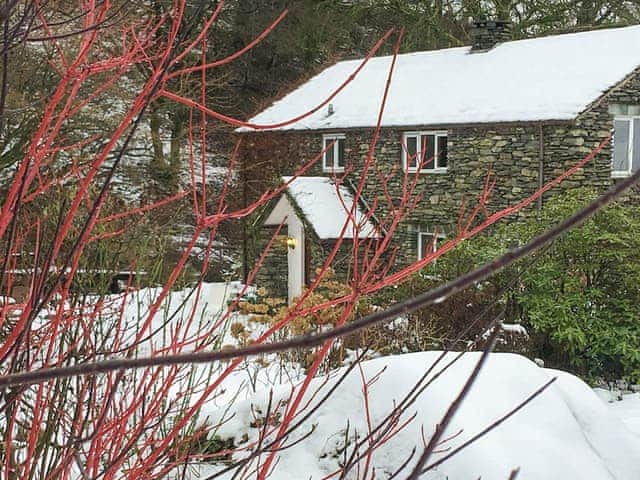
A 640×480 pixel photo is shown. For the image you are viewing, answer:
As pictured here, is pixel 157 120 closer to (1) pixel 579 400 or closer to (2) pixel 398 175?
(2) pixel 398 175

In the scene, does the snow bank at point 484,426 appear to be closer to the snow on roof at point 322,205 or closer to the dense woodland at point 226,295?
the dense woodland at point 226,295

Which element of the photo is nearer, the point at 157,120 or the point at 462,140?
the point at 462,140

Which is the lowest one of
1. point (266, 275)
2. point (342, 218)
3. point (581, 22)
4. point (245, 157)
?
point (266, 275)

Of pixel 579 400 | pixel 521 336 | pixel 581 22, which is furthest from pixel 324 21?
pixel 579 400

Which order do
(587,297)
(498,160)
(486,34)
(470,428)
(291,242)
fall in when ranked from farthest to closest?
1. (486,34)
2. (291,242)
3. (498,160)
4. (587,297)
5. (470,428)

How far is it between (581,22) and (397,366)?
20.4m

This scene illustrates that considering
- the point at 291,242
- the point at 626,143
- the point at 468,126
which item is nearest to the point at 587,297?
the point at 468,126

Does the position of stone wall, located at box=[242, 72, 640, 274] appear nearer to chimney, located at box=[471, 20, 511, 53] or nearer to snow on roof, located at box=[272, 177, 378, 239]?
snow on roof, located at box=[272, 177, 378, 239]

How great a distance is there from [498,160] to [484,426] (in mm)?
11244

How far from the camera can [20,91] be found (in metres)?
11.4

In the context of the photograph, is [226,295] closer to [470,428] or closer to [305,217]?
[305,217]

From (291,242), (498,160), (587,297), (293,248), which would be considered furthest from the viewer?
(293,248)

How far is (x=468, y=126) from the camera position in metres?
14.7

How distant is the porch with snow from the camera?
1530 centimetres
